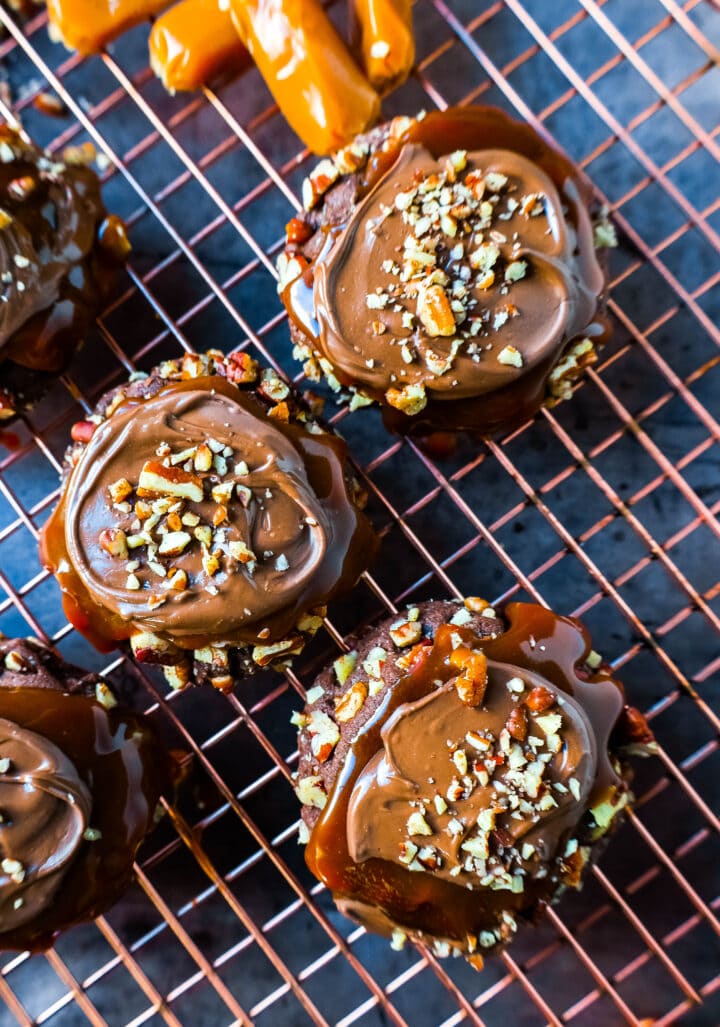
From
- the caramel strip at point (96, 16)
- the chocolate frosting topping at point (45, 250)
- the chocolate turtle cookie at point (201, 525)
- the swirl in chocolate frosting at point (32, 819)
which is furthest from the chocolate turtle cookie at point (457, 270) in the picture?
the swirl in chocolate frosting at point (32, 819)

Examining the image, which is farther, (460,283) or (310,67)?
(310,67)

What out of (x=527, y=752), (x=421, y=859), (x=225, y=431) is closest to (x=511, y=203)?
(x=225, y=431)

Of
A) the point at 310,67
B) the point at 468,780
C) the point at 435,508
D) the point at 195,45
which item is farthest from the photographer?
the point at 435,508

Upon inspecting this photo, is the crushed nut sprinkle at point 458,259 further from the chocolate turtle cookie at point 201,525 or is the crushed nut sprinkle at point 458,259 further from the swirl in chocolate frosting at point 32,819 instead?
the swirl in chocolate frosting at point 32,819

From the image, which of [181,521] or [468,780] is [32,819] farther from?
[468,780]

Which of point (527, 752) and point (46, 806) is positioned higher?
point (46, 806)

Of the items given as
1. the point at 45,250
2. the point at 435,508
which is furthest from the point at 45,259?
the point at 435,508

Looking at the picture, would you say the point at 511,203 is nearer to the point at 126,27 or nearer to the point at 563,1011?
the point at 126,27
